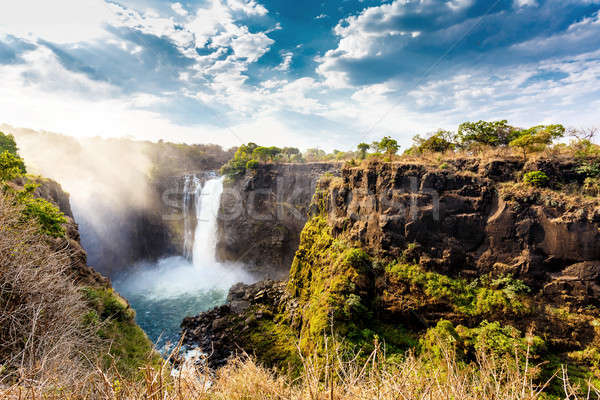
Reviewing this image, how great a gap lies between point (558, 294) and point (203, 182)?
32.9 m

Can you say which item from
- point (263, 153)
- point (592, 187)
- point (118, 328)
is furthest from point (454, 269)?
point (263, 153)

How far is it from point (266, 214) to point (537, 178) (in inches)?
991

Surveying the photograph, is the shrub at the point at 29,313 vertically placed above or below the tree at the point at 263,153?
below

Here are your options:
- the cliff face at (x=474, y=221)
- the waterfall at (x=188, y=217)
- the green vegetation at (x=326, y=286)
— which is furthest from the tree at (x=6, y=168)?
the waterfall at (x=188, y=217)

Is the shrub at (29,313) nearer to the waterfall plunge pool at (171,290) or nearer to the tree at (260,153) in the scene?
the waterfall plunge pool at (171,290)

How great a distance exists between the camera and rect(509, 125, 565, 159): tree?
12.0m

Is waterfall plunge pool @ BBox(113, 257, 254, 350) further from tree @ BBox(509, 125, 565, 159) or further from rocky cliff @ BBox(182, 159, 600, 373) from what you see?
tree @ BBox(509, 125, 565, 159)

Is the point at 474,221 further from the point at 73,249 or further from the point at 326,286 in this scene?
the point at 73,249

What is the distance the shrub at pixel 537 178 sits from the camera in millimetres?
11242

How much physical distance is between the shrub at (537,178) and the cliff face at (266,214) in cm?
1933

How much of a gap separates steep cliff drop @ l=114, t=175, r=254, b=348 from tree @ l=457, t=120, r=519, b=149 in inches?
911

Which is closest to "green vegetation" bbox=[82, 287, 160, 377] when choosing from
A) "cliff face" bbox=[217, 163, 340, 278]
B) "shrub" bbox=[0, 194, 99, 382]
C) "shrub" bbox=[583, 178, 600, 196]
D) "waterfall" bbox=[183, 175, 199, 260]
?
"shrub" bbox=[0, 194, 99, 382]

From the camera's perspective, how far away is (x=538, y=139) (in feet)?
39.4

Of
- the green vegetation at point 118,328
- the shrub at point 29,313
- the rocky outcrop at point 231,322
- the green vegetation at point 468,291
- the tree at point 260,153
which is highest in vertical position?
the tree at point 260,153
